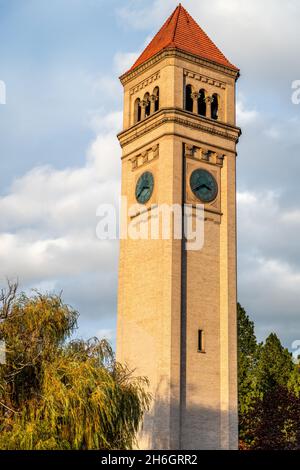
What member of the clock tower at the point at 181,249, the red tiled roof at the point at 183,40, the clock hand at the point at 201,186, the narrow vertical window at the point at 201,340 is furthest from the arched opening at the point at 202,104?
the narrow vertical window at the point at 201,340

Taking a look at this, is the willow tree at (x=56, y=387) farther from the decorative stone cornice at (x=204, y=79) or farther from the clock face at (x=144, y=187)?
the decorative stone cornice at (x=204, y=79)

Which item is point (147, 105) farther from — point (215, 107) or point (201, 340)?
point (201, 340)

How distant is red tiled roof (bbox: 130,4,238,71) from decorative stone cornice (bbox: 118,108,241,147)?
3678 millimetres

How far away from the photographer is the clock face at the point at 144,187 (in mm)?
41094

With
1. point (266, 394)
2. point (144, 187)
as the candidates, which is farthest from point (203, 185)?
point (266, 394)

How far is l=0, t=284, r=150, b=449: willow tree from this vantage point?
24.0 m

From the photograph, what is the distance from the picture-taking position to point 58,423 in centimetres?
2430

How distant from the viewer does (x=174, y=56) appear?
41812 millimetres

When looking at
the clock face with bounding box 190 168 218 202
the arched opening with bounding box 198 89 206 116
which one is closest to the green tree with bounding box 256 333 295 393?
the clock face with bounding box 190 168 218 202

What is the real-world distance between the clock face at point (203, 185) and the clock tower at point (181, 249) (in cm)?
6

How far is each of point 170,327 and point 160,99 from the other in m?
12.2

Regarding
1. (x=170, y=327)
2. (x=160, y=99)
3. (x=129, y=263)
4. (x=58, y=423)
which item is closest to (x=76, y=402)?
(x=58, y=423)

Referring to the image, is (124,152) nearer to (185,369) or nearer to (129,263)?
(129,263)

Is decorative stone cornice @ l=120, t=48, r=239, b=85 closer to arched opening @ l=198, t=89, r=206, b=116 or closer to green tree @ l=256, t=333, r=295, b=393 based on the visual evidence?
arched opening @ l=198, t=89, r=206, b=116
